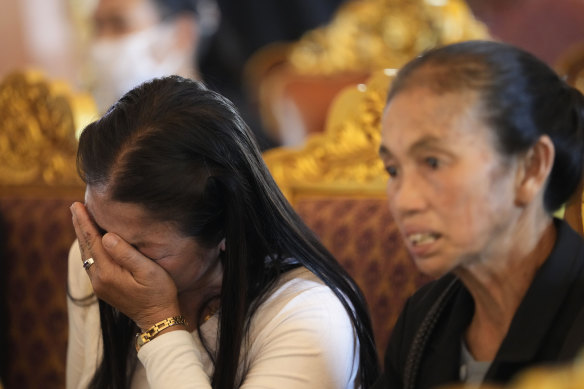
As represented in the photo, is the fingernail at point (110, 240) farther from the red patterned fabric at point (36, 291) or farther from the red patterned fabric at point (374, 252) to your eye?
the red patterned fabric at point (36, 291)

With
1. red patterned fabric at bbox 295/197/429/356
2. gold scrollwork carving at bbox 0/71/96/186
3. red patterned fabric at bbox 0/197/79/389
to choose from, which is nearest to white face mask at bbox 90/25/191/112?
gold scrollwork carving at bbox 0/71/96/186

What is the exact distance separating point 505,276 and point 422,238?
132mm

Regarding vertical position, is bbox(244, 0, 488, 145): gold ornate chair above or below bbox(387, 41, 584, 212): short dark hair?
below

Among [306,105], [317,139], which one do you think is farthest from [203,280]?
[306,105]

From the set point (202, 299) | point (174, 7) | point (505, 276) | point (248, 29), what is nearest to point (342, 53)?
point (174, 7)

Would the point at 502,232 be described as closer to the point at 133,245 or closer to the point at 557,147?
the point at 557,147

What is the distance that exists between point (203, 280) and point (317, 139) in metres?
0.67

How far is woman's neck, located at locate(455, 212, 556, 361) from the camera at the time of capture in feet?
3.20

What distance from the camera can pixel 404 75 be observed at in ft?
3.21

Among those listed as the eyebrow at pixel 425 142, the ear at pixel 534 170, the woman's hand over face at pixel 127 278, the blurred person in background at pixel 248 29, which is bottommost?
the blurred person in background at pixel 248 29

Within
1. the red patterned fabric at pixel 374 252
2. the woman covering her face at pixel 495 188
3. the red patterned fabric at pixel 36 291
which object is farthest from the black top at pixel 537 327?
the red patterned fabric at pixel 36 291

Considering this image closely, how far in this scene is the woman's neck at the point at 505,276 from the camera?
0.98 m

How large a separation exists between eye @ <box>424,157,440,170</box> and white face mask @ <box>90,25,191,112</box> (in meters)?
4.05

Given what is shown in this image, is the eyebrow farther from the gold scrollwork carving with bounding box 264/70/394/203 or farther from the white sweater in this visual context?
the gold scrollwork carving with bounding box 264/70/394/203
